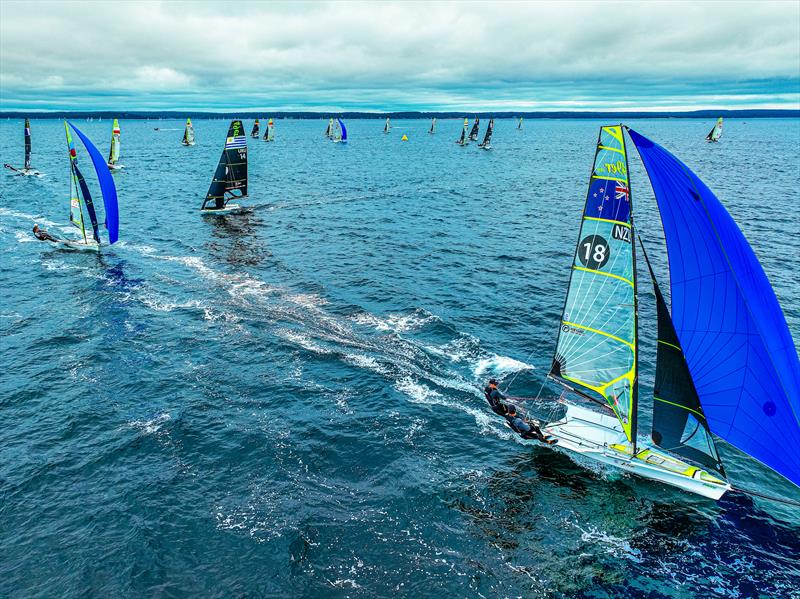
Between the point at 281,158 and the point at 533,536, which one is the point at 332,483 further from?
the point at 281,158

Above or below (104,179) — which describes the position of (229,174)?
below

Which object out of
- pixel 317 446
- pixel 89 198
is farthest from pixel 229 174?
pixel 317 446

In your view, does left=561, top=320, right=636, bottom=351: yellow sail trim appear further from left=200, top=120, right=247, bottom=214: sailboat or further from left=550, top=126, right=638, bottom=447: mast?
left=200, top=120, right=247, bottom=214: sailboat

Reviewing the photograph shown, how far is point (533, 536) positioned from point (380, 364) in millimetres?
13549

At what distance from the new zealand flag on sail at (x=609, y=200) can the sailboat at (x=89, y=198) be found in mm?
40115

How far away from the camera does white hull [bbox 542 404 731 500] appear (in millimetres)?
19938

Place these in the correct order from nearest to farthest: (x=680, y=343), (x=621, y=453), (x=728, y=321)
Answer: (x=728, y=321) → (x=680, y=343) → (x=621, y=453)

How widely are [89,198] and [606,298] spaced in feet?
147

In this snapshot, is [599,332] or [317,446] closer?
[599,332]

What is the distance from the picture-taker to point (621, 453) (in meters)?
21.2

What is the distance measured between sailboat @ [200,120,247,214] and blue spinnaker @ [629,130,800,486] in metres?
58.6

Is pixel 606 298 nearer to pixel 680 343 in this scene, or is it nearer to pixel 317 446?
pixel 680 343

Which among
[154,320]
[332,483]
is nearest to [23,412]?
[154,320]

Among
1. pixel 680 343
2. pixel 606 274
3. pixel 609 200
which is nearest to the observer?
pixel 680 343
